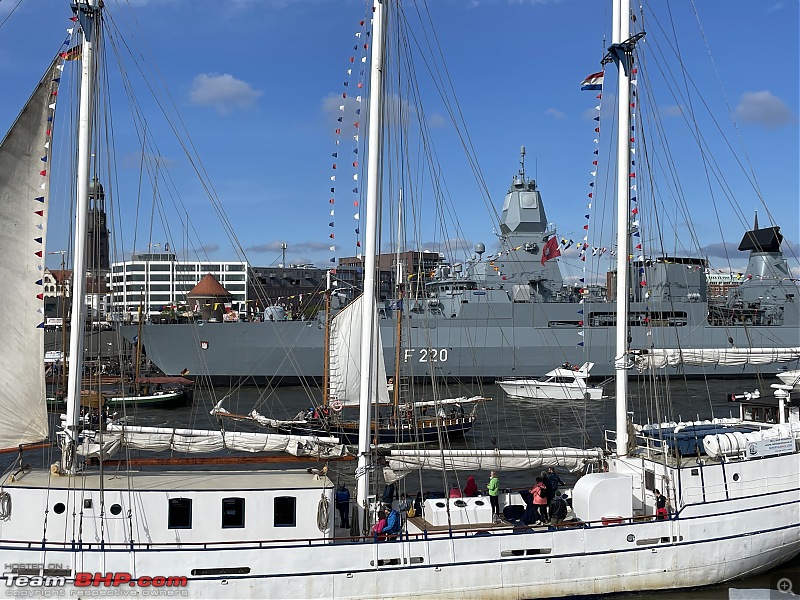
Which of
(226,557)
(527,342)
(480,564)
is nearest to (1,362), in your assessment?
(226,557)

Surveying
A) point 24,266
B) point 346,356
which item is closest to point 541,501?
point 24,266

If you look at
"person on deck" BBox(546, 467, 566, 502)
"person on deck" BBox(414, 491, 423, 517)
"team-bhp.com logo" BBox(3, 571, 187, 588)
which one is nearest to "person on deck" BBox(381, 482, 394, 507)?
"person on deck" BBox(414, 491, 423, 517)

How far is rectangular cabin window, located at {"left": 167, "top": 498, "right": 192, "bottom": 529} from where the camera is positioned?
1570 centimetres

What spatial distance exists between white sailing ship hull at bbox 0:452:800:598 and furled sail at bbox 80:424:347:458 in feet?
6.52

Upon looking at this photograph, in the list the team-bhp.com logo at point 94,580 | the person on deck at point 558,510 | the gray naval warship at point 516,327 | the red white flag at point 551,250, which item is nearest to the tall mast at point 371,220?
the team-bhp.com logo at point 94,580

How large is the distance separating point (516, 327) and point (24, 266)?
46122mm

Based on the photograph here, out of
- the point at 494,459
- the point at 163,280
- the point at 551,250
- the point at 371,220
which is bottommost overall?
the point at 494,459

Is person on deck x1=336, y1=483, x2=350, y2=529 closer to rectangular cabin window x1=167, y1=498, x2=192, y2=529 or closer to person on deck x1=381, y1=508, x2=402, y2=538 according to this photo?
person on deck x1=381, y1=508, x2=402, y2=538

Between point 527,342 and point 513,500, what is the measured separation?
4015 centimetres

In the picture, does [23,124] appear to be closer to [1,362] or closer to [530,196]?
[1,362]

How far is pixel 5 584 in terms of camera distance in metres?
14.7

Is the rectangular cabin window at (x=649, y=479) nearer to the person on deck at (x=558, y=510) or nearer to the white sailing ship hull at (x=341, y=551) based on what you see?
the white sailing ship hull at (x=341, y=551)

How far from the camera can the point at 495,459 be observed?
1947cm

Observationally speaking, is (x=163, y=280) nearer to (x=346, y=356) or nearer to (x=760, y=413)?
(x=346, y=356)
